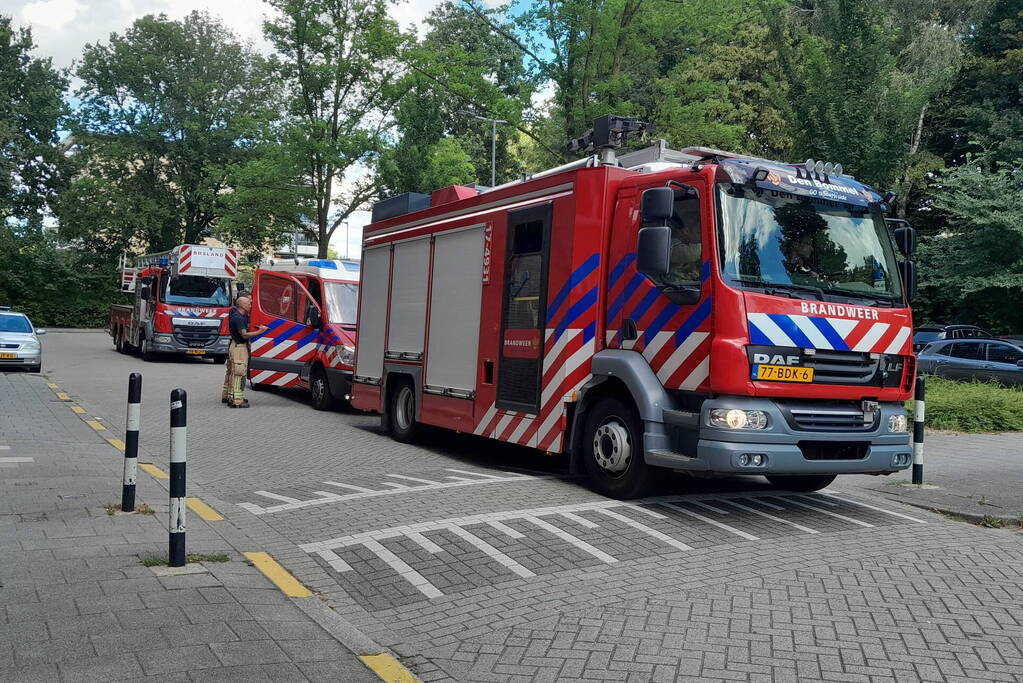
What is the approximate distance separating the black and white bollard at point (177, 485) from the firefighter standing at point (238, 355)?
997 cm

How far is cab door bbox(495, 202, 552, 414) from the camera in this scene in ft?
29.5

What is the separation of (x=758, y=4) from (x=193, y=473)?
20.8 m

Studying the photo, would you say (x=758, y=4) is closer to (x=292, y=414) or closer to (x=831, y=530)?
(x=292, y=414)

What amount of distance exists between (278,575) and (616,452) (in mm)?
3102

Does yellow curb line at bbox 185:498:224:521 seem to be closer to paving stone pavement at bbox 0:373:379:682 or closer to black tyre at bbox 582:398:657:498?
paving stone pavement at bbox 0:373:379:682

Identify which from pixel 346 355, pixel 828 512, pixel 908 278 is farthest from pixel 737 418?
pixel 346 355

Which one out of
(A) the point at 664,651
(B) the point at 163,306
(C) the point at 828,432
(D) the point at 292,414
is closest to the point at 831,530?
(C) the point at 828,432

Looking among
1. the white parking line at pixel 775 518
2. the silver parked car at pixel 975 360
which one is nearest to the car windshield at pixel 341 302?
the white parking line at pixel 775 518

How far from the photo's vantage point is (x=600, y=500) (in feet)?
25.7

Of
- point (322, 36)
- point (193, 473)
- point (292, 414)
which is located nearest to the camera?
point (193, 473)

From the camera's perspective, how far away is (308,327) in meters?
16.7

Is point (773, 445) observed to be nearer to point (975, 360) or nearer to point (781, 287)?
point (781, 287)

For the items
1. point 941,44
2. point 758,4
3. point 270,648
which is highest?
point 941,44

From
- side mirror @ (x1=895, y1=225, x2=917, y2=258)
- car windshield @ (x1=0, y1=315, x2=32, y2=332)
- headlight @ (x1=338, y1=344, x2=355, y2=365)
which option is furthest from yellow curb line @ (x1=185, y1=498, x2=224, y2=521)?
car windshield @ (x1=0, y1=315, x2=32, y2=332)
